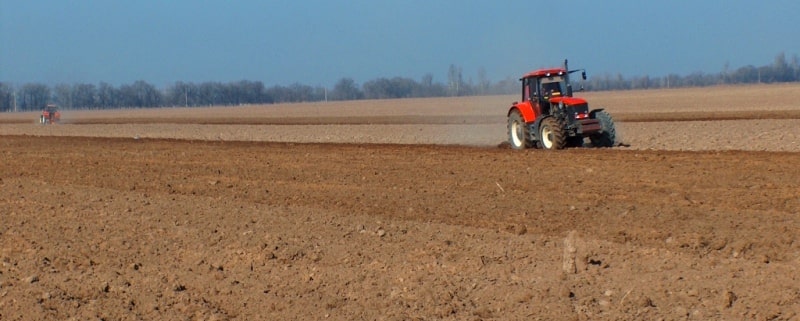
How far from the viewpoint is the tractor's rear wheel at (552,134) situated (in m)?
20.9

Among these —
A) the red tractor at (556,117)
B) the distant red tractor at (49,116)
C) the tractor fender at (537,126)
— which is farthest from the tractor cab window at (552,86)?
the distant red tractor at (49,116)

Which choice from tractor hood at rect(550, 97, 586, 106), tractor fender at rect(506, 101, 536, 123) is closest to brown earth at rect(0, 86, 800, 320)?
tractor hood at rect(550, 97, 586, 106)

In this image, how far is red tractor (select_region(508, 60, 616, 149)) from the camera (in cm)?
2114

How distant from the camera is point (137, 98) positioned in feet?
611

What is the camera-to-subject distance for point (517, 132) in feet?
75.6

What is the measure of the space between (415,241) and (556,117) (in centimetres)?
1185

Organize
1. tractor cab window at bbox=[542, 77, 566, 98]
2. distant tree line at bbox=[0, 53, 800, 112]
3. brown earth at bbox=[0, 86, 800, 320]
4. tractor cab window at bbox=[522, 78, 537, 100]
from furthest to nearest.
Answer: distant tree line at bbox=[0, 53, 800, 112], tractor cab window at bbox=[522, 78, 537, 100], tractor cab window at bbox=[542, 77, 566, 98], brown earth at bbox=[0, 86, 800, 320]

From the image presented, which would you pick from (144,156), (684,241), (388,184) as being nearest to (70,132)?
(144,156)

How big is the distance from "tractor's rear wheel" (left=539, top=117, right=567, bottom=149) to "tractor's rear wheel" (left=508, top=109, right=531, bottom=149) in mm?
619

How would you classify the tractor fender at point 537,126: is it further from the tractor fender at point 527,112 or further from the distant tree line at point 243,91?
the distant tree line at point 243,91

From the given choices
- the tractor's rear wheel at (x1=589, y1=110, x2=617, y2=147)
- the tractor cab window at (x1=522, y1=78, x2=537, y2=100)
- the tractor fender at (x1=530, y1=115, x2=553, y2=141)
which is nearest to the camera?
the tractor's rear wheel at (x1=589, y1=110, x2=617, y2=147)

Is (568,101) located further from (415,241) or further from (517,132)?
(415,241)

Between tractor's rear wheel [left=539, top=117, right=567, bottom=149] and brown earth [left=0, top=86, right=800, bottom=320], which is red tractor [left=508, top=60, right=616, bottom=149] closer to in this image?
tractor's rear wheel [left=539, top=117, right=567, bottom=149]

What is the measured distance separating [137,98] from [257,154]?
170 metres
